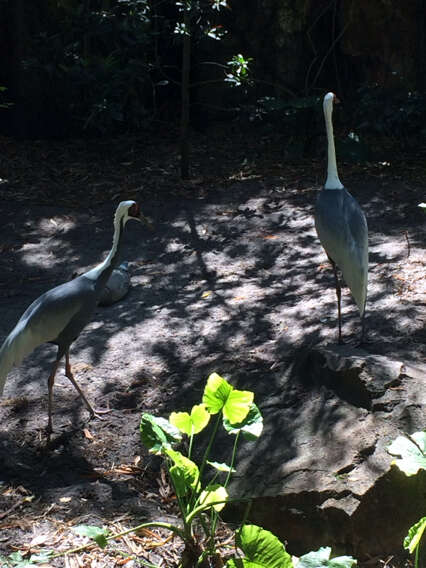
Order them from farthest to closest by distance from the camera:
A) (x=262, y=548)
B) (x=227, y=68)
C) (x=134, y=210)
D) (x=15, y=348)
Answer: (x=227, y=68)
(x=134, y=210)
(x=15, y=348)
(x=262, y=548)

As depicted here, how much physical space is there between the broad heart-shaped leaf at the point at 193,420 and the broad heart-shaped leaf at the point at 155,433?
0.04 meters

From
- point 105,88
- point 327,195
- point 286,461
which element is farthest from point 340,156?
point 286,461

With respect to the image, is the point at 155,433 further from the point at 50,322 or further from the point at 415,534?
the point at 50,322

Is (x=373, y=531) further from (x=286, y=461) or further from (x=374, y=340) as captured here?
(x=374, y=340)

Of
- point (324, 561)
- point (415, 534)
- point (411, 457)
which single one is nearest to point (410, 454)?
point (411, 457)

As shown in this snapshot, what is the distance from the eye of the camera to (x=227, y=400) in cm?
346

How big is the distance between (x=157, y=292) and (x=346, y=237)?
1.90m

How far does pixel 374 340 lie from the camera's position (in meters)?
5.03

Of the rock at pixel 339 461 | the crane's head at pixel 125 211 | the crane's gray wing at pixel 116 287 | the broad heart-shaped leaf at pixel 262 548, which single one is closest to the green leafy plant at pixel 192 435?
the broad heart-shaped leaf at pixel 262 548

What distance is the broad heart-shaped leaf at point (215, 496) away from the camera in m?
3.47

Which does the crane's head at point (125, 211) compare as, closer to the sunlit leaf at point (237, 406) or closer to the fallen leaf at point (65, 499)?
the fallen leaf at point (65, 499)

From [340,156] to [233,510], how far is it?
590 cm

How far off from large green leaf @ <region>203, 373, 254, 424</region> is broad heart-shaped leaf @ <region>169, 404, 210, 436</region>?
0.06 meters

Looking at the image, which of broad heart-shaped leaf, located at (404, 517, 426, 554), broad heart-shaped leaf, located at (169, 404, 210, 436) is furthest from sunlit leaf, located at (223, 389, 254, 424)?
broad heart-shaped leaf, located at (404, 517, 426, 554)
